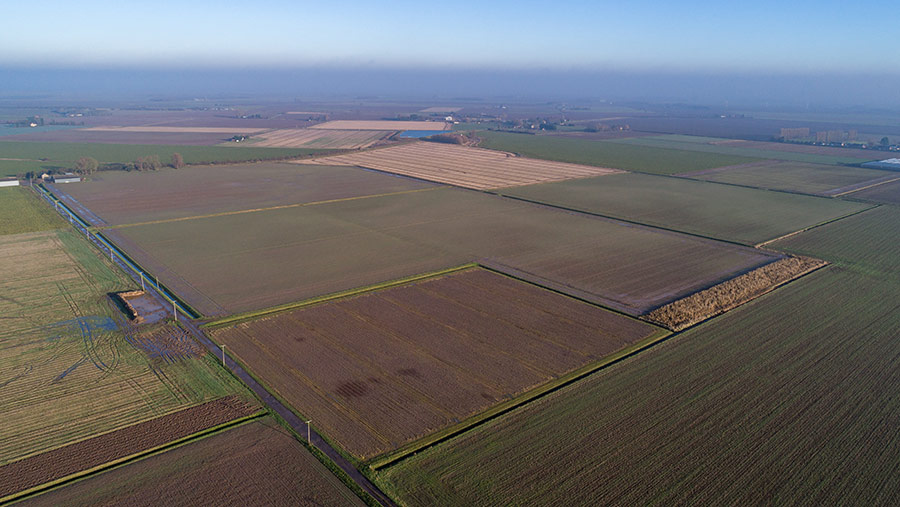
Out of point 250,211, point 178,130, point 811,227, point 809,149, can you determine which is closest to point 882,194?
point 811,227

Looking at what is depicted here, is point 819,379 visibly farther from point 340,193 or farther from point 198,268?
point 340,193

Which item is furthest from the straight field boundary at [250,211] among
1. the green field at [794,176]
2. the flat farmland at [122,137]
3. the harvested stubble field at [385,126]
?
the harvested stubble field at [385,126]

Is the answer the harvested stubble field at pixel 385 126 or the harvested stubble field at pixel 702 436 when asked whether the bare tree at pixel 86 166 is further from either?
the harvested stubble field at pixel 385 126

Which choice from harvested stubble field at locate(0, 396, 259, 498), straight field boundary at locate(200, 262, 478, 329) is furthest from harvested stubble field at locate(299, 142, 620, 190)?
harvested stubble field at locate(0, 396, 259, 498)

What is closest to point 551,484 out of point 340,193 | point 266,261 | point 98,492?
point 98,492

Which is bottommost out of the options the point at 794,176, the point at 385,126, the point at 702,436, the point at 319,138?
the point at 702,436

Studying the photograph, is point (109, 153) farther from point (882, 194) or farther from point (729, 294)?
point (882, 194)

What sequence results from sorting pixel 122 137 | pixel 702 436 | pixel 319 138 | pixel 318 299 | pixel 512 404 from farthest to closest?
pixel 319 138, pixel 122 137, pixel 318 299, pixel 512 404, pixel 702 436

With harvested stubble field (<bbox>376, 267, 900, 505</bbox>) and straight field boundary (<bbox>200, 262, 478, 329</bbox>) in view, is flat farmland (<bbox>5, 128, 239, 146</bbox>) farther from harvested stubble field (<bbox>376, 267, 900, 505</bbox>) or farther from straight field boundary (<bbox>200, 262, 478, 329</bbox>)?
harvested stubble field (<bbox>376, 267, 900, 505</bbox>)
